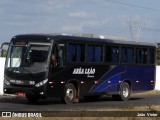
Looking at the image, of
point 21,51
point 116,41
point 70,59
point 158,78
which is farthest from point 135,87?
point 158,78

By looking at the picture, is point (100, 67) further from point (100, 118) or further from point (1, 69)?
point (100, 118)

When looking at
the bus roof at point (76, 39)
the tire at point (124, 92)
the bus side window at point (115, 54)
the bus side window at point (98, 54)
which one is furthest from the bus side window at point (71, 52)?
the tire at point (124, 92)

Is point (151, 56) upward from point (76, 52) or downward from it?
upward

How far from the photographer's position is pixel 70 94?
23766mm

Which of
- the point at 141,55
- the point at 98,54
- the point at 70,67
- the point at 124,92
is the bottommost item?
the point at 124,92

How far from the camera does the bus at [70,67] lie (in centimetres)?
2234

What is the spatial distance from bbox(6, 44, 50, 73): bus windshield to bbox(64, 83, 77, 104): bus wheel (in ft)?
6.18

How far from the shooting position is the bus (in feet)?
73.3

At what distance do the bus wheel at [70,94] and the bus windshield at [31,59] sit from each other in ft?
6.18


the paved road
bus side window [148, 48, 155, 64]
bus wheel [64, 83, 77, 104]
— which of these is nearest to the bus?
bus wheel [64, 83, 77, 104]

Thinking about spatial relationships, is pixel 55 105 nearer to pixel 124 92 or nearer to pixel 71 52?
pixel 71 52

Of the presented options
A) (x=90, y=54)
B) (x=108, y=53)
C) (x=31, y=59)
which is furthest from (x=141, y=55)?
→ (x=31, y=59)

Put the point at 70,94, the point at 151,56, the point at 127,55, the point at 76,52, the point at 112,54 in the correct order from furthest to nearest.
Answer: the point at 151,56 → the point at 127,55 → the point at 112,54 → the point at 76,52 → the point at 70,94

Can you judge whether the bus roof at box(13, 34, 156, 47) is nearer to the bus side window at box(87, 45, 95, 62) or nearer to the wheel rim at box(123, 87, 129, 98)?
the bus side window at box(87, 45, 95, 62)
